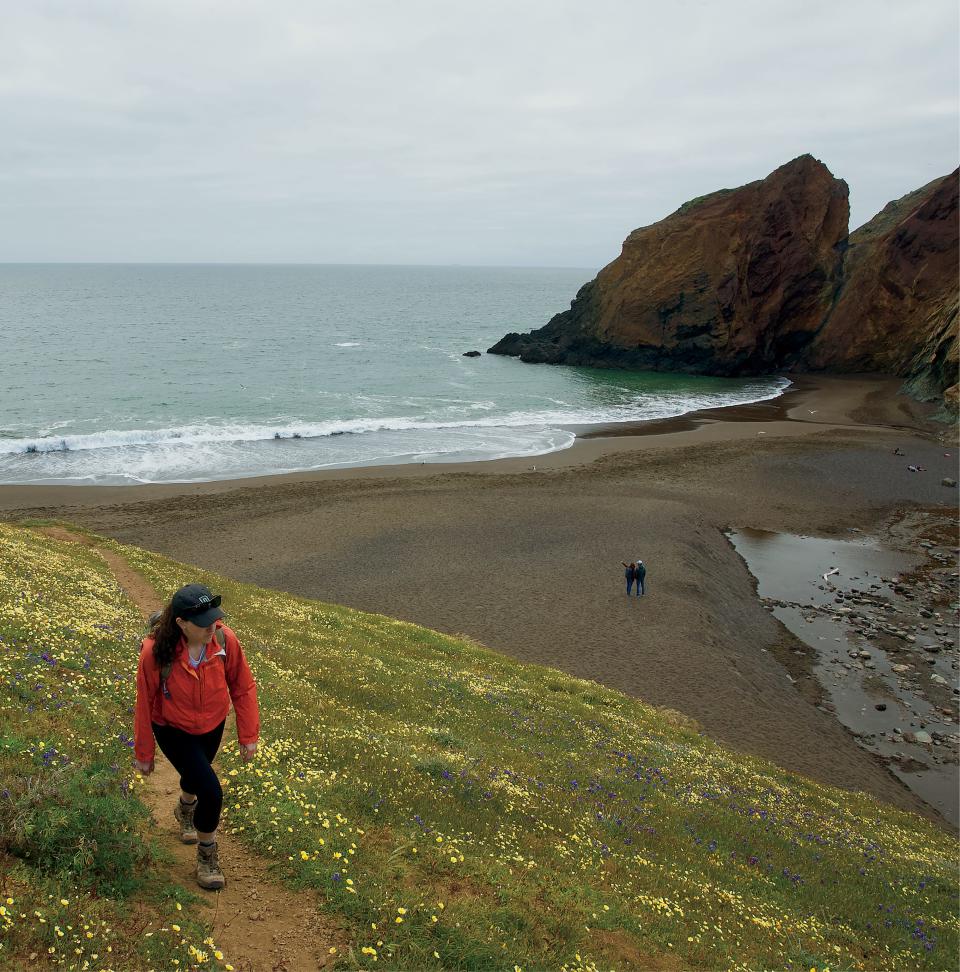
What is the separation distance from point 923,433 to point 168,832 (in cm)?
8111

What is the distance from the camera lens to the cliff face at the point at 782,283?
99250 millimetres

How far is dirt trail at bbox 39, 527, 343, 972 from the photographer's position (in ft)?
23.1

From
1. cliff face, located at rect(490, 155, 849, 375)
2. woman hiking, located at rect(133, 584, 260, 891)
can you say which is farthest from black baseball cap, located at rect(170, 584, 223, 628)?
cliff face, located at rect(490, 155, 849, 375)

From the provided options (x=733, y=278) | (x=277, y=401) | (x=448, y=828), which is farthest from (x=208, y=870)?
(x=733, y=278)

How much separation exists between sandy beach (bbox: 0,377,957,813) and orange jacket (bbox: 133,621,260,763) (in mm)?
20187

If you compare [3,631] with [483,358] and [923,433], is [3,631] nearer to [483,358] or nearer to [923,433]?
[923,433]

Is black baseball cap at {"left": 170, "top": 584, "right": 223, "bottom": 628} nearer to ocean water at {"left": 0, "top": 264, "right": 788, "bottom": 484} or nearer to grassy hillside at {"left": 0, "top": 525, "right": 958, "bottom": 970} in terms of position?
grassy hillside at {"left": 0, "top": 525, "right": 958, "bottom": 970}

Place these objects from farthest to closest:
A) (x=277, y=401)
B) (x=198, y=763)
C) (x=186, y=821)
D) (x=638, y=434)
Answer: (x=277, y=401) → (x=638, y=434) → (x=186, y=821) → (x=198, y=763)

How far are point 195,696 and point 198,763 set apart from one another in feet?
2.64

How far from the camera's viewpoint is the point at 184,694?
23.4 feet

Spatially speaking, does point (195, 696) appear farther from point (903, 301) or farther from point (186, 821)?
point (903, 301)

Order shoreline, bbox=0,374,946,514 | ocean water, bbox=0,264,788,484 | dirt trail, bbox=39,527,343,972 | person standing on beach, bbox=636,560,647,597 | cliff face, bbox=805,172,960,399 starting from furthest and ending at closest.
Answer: cliff face, bbox=805,172,960,399 → ocean water, bbox=0,264,788,484 → shoreline, bbox=0,374,946,514 → person standing on beach, bbox=636,560,647,597 → dirt trail, bbox=39,527,343,972

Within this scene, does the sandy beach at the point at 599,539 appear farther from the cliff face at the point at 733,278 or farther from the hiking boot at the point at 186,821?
the cliff face at the point at 733,278

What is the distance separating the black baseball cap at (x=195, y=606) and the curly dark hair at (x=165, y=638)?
0.13m
